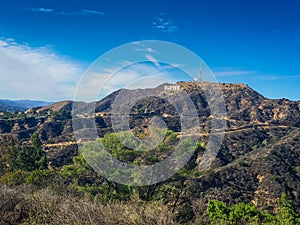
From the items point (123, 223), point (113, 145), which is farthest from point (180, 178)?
point (123, 223)

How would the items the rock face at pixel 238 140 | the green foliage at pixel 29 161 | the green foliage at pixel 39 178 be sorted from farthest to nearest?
the rock face at pixel 238 140, the green foliage at pixel 29 161, the green foliage at pixel 39 178

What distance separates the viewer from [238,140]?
55.6 m

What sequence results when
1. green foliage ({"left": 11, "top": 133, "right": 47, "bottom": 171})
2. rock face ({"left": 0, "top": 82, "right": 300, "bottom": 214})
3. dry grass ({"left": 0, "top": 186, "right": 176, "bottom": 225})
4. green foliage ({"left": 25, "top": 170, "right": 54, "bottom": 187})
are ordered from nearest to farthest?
dry grass ({"left": 0, "top": 186, "right": 176, "bottom": 225}) < green foliage ({"left": 25, "top": 170, "right": 54, "bottom": 187}) < green foliage ({"left": 11, "top": 133, "right": 47, "bottom": 171}) < rock face ({"left": 0, "top": 82, "right": 300, "bottom": 214})

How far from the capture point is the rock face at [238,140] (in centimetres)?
3350

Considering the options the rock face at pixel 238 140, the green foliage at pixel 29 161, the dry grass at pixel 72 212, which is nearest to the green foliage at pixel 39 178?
the rock face at pixel 238 140

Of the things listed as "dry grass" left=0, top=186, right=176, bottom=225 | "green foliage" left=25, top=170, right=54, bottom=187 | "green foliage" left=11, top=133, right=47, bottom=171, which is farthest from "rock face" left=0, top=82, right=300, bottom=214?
"green foliage" left=11, top=133, right=47, bottom=171

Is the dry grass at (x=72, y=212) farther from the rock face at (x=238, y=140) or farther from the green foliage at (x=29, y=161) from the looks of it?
the green foliage at (x=29, y=161)

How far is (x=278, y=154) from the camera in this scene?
4262 centimetres

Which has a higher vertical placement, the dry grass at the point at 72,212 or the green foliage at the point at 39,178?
the dry grass at the point at 72,212

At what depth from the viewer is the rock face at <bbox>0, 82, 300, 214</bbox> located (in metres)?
33.5

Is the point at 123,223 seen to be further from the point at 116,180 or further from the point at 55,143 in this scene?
the point at 55,143

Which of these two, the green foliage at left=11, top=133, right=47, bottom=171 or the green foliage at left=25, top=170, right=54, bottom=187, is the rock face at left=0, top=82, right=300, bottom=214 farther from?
the green foliage at left=11, top=133, right=47, bottom=171

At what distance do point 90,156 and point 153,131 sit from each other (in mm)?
3395

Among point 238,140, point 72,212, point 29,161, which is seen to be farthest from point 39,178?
point 238,140
